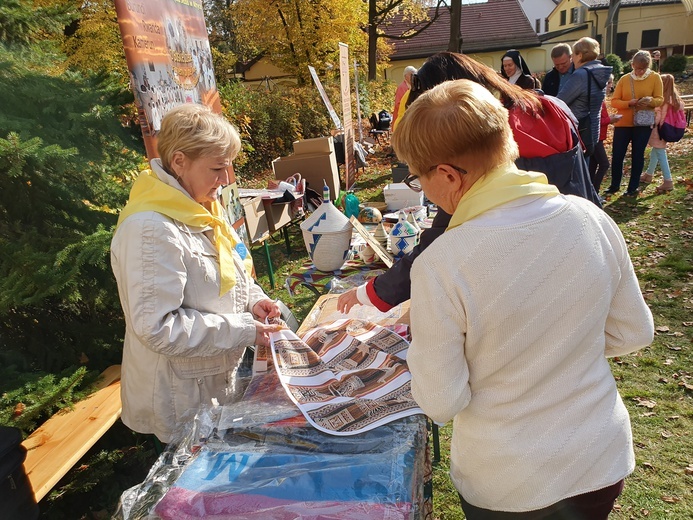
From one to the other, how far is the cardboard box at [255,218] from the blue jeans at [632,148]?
4.50 metres

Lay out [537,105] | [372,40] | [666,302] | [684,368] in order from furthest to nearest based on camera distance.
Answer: [372,40] < [666,302] < [684,368] < [537,105]

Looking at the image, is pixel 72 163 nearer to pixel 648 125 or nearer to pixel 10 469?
pixel 10 469

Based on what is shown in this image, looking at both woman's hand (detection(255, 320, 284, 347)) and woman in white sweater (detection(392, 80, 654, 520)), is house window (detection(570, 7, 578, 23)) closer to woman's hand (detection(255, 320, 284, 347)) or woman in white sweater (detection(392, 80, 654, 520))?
woman's hand (detection(255, 320, 284, 347))

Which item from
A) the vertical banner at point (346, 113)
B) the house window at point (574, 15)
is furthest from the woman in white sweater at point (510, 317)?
the house window at point (574, 15)

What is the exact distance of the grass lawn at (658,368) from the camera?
2432mm

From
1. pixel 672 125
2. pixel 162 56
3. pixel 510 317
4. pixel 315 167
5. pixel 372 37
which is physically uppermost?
pixel 372 37

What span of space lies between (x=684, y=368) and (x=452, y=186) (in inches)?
123

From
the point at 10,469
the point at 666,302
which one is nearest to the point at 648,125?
the point at 666,302

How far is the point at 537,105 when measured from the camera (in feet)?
7.20

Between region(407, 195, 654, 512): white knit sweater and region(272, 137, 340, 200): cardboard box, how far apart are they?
5.66 m

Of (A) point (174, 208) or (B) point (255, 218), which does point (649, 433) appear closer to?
(A) point (174, 208)

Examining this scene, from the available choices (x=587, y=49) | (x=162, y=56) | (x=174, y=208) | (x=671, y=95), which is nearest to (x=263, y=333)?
(x=174, y=208)

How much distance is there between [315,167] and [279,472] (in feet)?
19.0

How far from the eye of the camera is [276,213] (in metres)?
5.33
